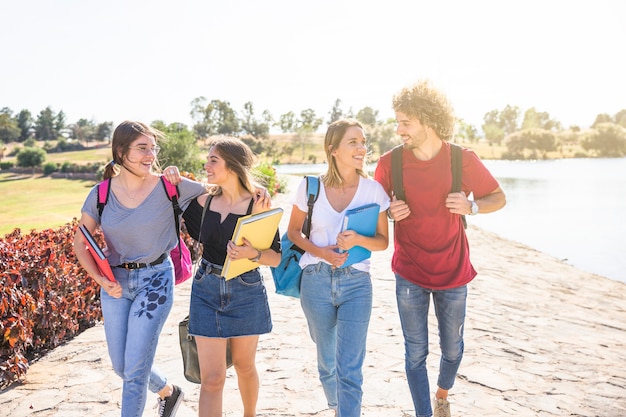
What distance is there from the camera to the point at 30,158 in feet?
166

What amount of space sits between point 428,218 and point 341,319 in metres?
0.81

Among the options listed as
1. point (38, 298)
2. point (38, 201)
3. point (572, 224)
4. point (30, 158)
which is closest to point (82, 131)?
point (30, 158)

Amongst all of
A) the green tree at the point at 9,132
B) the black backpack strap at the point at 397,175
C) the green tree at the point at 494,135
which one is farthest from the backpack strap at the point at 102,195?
the green tree at the point at 494,135

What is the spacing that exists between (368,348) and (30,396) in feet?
9.49

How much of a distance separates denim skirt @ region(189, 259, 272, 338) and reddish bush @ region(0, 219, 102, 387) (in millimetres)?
2049

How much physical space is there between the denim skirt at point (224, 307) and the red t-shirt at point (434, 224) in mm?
951

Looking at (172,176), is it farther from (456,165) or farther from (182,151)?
(182,151)

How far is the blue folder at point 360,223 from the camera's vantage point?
9.23 feet

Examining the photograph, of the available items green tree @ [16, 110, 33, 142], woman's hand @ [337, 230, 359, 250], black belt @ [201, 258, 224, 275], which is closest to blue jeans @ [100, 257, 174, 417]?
black belt @ [201, 258, 224, 275]

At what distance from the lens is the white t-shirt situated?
116 inches

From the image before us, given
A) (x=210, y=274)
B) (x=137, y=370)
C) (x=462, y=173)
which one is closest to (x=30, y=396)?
(x=137, y=370)

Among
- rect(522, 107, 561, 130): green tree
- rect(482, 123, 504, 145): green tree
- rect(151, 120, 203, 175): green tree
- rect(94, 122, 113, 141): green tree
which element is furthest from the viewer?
rect(522, 107, 561, 130): green tree

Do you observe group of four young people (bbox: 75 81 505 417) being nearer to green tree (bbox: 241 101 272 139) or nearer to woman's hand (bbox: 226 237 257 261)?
woman's hand (bbox: 226 237 257 261)

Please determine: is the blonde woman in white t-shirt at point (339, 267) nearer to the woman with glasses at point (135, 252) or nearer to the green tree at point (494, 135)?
the woman with glasses at point (135, 252)
